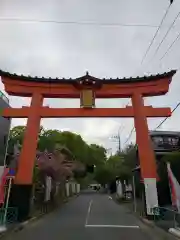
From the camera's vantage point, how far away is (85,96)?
21.4 m

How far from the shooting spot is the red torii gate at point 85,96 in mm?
20375

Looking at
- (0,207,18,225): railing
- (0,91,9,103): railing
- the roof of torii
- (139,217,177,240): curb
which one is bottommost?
(139,217,177,240): curb

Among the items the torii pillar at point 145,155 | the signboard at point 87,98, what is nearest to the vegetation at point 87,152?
the signboard at point 87,98

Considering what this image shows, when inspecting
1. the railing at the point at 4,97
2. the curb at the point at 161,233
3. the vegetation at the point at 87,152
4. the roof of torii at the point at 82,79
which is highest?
the vegetation at the point at 87,152

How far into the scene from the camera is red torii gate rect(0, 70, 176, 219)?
802 inches

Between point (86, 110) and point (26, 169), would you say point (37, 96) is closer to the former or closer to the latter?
point (86, 110)

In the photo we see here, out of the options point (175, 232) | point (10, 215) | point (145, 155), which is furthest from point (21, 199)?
point (175, 232)

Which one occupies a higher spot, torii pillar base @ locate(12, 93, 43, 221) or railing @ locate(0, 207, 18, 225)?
torii pillar base @ locate(12, 93, 43, 221)

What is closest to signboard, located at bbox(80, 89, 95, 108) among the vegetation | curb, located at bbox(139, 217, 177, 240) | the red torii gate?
the red torii gate

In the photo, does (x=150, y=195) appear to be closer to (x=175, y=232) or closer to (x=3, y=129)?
(x=175, y=232)

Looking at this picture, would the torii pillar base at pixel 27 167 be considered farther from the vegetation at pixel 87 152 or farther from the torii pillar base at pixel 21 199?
the vegetation at pixel 87 152

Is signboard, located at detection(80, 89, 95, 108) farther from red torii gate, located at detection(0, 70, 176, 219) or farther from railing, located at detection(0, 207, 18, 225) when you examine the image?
railing, located at detection(0, 207, 18, 225)

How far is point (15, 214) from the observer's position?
16.8 m

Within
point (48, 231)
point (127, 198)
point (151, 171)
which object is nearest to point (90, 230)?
point (48, 231)
